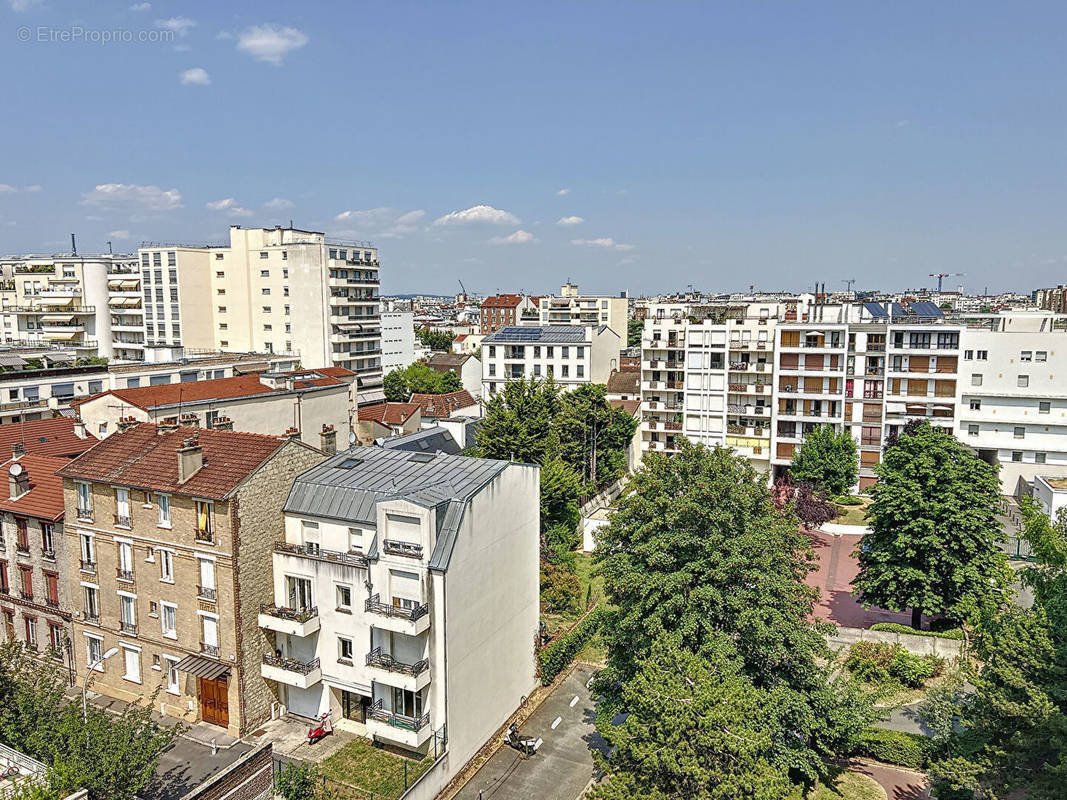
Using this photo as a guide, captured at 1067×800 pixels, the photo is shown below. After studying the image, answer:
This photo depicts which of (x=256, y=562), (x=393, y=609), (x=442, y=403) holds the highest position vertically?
(x=442, y=403)

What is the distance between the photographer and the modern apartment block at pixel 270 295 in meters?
88.2

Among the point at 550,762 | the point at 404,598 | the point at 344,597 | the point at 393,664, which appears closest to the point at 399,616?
the point at 404,598

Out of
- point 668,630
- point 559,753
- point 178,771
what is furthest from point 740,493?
point 178,771

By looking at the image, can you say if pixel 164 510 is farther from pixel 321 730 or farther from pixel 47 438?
pixel 47 438

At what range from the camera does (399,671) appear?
26203 mm

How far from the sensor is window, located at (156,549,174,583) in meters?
29.4

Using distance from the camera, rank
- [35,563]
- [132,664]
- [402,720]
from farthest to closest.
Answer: [35,563]
[132,664]
[402,720]

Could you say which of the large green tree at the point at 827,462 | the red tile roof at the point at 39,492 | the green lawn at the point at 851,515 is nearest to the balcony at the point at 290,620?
the red tile roof at the point at 39,492

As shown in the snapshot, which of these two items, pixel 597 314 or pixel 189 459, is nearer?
pixel 189 459

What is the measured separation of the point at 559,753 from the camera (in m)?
29.4

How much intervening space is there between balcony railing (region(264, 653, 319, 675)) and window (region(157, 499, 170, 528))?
267 inches

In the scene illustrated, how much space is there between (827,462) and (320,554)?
47048 millimetres

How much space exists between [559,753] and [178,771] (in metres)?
14.5

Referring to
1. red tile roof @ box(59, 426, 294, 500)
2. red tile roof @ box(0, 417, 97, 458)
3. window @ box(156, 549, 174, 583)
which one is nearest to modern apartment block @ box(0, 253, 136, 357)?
red tile roof @ box(0, 417, 97, 458)
